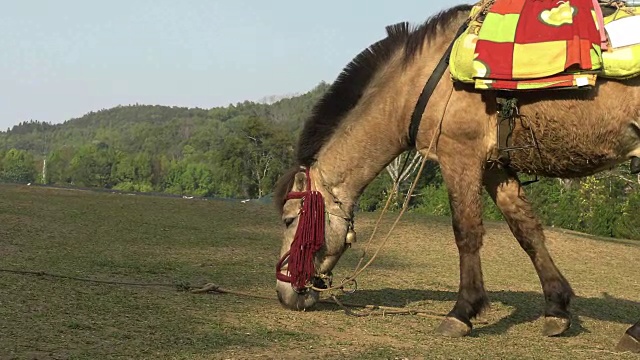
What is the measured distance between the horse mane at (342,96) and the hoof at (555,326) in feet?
7.52

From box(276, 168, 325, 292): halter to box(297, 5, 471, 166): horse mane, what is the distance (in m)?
0.46

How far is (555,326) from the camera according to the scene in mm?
5441

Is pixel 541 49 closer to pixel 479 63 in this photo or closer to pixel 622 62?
pixel 479 63

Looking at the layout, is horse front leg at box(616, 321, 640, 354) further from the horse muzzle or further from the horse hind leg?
the horse muzzle

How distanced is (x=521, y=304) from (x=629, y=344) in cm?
214

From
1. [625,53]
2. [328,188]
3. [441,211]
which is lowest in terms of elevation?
[441,211]

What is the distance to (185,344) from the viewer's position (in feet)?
14.4

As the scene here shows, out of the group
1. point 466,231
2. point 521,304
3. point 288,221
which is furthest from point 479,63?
point 521,304

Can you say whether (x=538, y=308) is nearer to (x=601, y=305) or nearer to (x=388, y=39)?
(x=601, y=305)

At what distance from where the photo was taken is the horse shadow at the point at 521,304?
20.1 feet

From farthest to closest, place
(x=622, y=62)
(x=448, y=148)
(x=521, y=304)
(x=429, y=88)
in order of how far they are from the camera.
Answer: (x=521, y=304), (x=429, y=88), (x=448, y=148), (x=622, y=62)

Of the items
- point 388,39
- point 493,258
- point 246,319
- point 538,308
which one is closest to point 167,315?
point 246,319

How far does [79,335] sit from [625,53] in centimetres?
397

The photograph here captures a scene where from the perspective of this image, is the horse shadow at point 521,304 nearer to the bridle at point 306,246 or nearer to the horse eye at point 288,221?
the bridle at point 306,246
